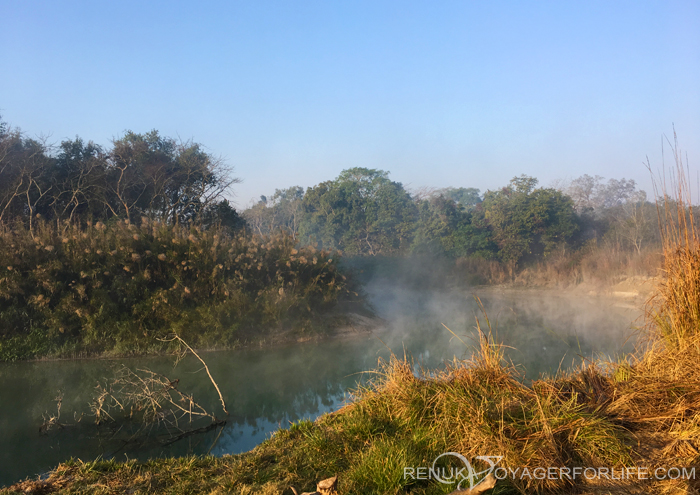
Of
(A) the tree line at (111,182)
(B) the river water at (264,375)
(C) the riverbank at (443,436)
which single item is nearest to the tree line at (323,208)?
(A) the tree line at (111,182)

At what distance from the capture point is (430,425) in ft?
12.7

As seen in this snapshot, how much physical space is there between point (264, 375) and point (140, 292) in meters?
4.11

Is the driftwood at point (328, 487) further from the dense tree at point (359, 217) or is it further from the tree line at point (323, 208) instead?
the dense tree at point (359, 217)

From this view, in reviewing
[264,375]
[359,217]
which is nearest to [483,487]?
[264,375]

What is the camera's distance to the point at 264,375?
29.3 ft

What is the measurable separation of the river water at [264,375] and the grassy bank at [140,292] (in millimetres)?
673

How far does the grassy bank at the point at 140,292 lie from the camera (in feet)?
32.7

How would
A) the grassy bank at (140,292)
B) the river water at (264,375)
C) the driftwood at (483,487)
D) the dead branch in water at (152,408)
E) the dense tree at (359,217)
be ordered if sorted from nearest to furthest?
the driftwood at (483,487), the river water at (264,375), the dead branch in water at (152,408), the grassy bank at (140,292), the dense tree at (359,217)

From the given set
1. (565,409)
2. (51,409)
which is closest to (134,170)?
(51,409)

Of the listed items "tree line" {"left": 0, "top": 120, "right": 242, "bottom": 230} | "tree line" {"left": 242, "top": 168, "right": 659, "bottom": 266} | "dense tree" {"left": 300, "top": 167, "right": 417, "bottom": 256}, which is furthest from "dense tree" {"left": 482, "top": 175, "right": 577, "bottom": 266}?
"tree line" {"left": 0, "top": 120, "right": 242, "bottom": 230}

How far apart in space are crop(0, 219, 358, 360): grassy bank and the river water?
0.67 metres

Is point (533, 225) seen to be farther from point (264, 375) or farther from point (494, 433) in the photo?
point (494, 433)

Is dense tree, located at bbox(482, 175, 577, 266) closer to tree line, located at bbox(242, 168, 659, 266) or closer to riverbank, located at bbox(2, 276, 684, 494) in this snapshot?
tree line, located at bbox(242, 168, 659, 266)

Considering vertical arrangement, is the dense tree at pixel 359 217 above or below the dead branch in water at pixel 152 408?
above
